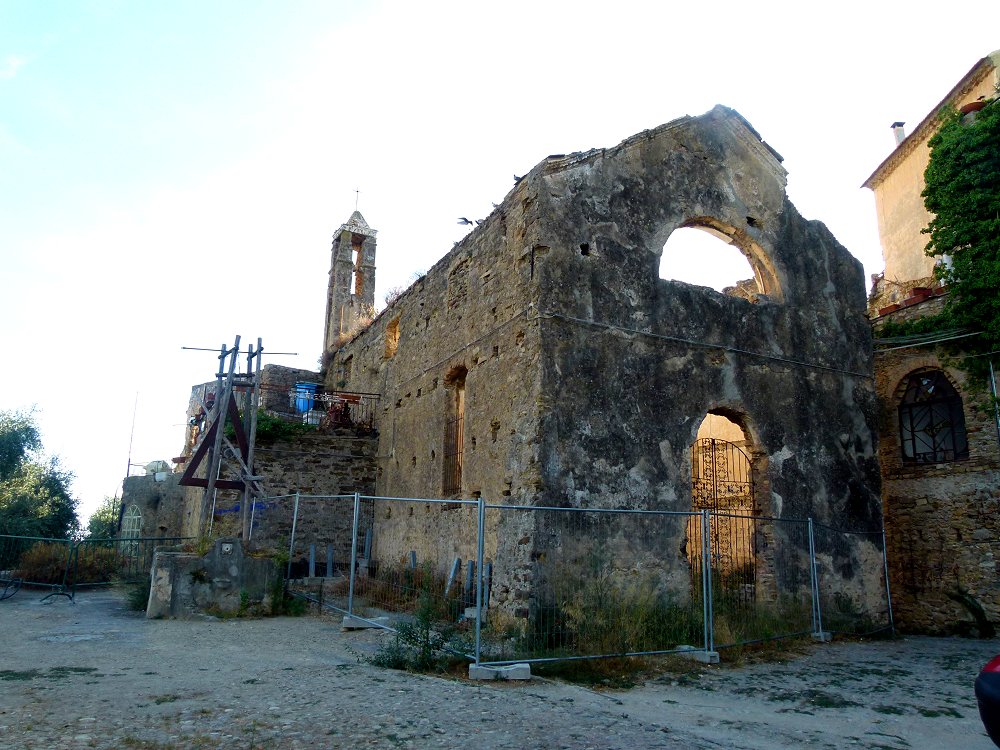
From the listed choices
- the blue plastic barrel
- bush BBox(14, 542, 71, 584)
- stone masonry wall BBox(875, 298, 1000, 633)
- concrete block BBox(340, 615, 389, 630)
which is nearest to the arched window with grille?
stone masonry wall BBox(875, 298, 1000, 633)

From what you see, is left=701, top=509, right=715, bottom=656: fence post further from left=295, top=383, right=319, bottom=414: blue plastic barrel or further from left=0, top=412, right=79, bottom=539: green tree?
left=0, top=412, right=79, bottom=539: green tree

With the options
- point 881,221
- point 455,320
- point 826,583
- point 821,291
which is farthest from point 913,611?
point 881,221

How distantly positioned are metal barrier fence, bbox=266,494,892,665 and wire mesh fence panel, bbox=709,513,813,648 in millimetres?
20

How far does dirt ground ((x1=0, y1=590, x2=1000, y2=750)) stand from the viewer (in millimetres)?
5047

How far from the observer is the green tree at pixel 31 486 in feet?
72.3

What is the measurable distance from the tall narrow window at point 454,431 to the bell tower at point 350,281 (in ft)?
35.0

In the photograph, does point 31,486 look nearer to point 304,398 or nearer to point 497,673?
point 304,398

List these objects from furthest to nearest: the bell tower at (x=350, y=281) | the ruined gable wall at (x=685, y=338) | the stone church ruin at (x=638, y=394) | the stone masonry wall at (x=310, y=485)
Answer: the bell tower at (x=350, y=281)
the stone masonry wall at (x=310, y=485)
the ruined gable wall at (x=685, y=338)
the stone church ruin at (x=638, y=394)

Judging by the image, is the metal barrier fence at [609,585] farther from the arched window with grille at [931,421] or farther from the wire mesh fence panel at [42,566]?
the wire mesh fence panel at [42,566]

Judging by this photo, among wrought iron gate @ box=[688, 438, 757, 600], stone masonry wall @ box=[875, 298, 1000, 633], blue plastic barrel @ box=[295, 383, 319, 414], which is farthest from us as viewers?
blue plastic barrel @ box=[295, 383, 319, 414]

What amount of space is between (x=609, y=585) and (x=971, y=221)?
28.9 ft

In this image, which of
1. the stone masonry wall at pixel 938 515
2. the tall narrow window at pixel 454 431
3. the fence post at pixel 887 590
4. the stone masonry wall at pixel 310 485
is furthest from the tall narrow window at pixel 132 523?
the stone masonry wall at pixel 938 515

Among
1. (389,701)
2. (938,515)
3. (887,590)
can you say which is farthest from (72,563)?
(938,515)

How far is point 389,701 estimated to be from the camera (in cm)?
594
